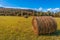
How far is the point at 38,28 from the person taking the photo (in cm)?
887

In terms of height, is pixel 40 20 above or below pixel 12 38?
above

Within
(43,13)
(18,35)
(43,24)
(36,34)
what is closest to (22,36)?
(18,35)

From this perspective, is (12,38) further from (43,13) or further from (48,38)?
(43,13)

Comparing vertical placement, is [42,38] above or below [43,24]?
below

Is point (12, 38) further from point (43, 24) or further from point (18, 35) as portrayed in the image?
point (43, 24)

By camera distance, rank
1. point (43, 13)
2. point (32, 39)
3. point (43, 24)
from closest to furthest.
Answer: point (32, 39), point (43, 24), point (43, 13)

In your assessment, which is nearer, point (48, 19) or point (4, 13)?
point (48, 19)

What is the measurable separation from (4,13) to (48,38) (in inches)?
642

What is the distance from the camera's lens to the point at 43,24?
29.4 feet

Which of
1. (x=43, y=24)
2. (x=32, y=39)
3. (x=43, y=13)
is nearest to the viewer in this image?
(x=32, y=39)

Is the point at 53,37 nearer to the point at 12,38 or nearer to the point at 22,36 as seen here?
the point at 22,36

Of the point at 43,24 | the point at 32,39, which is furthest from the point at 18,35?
the point at 43,24

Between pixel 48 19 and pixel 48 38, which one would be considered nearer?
pixel 48 38

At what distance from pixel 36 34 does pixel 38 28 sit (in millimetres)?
500
